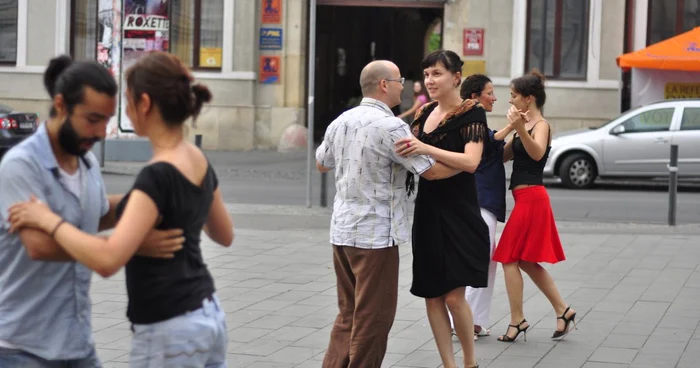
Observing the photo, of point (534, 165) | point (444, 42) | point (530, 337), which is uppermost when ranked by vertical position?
point (444, 42)

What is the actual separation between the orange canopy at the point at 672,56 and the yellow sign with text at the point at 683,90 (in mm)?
898

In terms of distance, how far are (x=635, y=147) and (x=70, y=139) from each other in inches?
677

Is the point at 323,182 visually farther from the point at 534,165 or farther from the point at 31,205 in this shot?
the point at 31,205

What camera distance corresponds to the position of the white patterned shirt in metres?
5.76

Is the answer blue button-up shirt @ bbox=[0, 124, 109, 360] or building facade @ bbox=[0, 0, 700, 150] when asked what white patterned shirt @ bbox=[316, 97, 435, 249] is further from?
building facade @ bbox=[0, 0, 700, 150]

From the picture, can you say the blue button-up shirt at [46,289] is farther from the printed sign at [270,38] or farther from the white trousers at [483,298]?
the printed sign at [270,38]

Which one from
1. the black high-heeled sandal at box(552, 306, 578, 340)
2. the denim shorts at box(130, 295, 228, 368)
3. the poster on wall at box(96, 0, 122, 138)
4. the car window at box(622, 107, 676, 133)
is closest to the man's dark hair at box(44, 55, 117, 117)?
the denim shorts at box(130, 295, 228, 368)

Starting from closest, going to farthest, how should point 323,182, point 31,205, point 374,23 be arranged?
point 31,205 < point 323,182 < point 374,23

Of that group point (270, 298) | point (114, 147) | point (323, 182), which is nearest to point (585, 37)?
point (114, 147)

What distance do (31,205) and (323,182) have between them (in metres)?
11.8

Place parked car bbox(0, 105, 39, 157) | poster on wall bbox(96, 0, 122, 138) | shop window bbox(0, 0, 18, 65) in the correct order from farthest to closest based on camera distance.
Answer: shop window bbox(0, 0, 18, 65), poster on wall bbox(96, 0, 122, 138), parked car bbox(0, 105, 39, 157)

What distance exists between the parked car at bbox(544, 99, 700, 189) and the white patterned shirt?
1442cm

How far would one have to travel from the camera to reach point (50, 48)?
26.7 meters

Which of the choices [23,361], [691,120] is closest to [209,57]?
[691,120]
